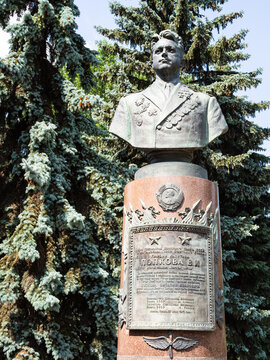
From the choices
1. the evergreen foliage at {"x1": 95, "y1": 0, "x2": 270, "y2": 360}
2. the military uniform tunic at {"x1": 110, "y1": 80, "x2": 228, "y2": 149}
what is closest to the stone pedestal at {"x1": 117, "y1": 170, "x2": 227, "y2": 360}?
the military uniform tunic at {"x1": 110, "y1": 80, "x2": 228, "y2": 149}

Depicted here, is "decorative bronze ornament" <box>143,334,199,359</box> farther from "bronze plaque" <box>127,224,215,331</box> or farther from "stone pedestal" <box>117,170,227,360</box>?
"bronze plaque" <box>127,224,215,331</box>

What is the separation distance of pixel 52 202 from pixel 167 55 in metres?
3.03

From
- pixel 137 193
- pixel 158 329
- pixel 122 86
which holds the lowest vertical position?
pixel 158 329

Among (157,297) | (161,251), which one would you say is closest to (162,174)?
(161,251)

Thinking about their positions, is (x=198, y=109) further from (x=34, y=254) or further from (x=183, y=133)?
(x=34, y=254)

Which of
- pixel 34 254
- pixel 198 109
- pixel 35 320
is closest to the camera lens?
pixel 198 109

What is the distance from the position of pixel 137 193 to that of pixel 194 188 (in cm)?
66

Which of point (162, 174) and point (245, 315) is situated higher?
point (162, 174)

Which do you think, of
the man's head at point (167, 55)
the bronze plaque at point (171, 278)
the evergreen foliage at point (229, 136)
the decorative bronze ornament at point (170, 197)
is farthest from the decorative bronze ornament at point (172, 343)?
the evergreen foliage at point (229, 136)

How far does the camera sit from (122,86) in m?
11.1

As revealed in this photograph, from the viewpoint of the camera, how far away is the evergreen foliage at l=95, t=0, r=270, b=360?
10523mm

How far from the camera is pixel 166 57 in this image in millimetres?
5688

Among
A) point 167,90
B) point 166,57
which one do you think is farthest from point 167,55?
point 167,90

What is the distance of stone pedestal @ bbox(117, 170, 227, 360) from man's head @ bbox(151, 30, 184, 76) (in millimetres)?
1516
